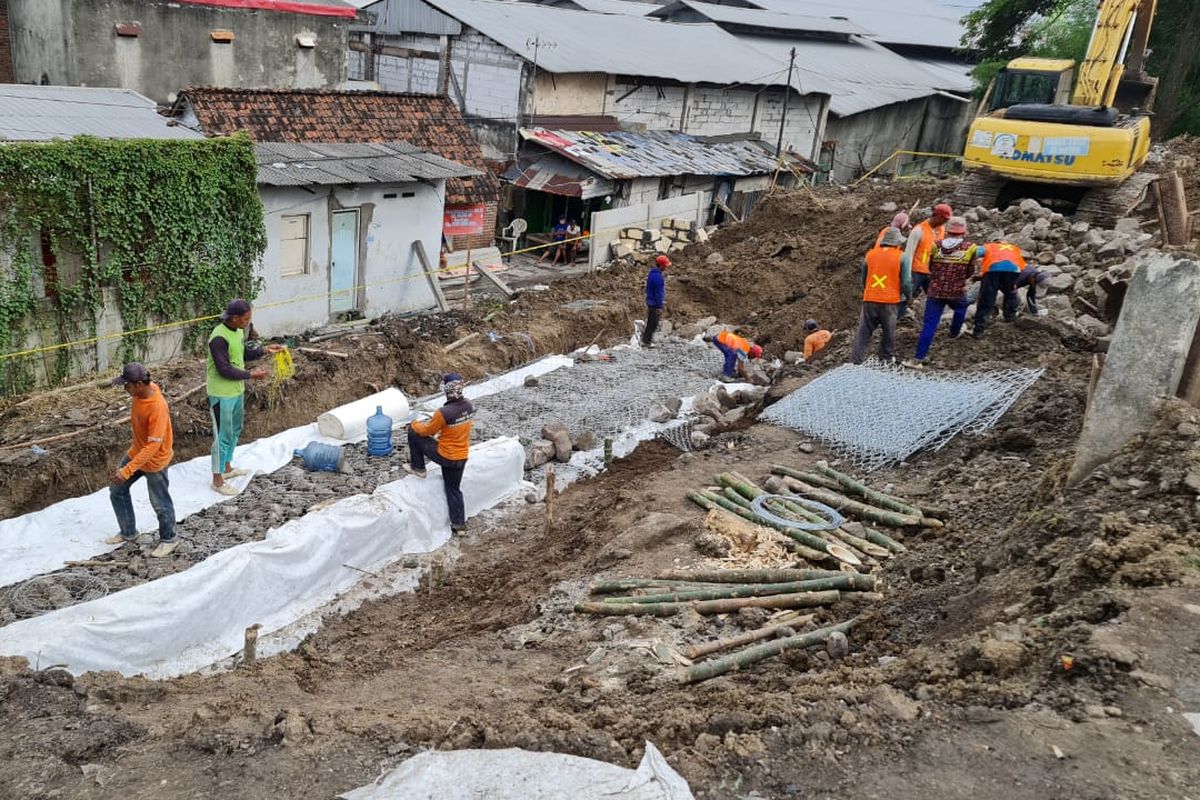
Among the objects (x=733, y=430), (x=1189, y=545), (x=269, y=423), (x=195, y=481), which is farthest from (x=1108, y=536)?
(x=269, y=423)

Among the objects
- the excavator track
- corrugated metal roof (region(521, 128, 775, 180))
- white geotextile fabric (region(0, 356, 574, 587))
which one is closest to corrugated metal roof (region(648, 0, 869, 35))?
corrugated metal roof (region(521, 128, 775, 180))

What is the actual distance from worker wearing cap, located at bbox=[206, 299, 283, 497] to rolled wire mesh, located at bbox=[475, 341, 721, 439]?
119 inches

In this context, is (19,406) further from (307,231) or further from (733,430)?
(733,430)

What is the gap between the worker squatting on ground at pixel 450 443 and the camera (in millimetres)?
9516

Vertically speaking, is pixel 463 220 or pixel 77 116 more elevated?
pixel 77 116

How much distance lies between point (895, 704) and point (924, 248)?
28.2 ft

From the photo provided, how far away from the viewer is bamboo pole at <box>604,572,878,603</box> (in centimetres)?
743

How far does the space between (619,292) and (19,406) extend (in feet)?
35.1

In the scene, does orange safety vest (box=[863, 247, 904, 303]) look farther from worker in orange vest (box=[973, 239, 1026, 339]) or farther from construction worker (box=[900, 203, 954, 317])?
worker in orange vest (box=[973, 239, 1026, 339])

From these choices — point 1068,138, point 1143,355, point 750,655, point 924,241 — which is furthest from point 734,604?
point 1068,138

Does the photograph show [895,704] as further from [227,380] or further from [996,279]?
[996,279]

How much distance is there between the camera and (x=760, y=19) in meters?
36.6

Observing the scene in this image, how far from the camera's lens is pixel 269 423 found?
526 inches

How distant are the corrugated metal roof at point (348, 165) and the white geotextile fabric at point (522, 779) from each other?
12.0m
